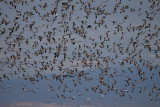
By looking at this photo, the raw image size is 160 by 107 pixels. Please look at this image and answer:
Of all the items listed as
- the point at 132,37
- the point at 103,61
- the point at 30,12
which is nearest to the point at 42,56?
the point at 30,12

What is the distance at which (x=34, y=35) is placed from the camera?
45.2 meters

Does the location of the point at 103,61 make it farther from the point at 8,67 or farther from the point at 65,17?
the point at 8,67

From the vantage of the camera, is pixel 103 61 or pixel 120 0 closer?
pixel 120 0

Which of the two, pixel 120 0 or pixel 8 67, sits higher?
pixel 120 0

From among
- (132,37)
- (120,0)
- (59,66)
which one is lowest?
(59,66)

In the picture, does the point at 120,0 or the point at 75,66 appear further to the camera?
the point at 75,66

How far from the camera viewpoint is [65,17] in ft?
140

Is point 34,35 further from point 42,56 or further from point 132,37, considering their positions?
point 132,37

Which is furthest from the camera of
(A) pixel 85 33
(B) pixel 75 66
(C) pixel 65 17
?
(B) pixel 75 66

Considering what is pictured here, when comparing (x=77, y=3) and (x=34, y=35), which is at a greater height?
(x=77, y=3)

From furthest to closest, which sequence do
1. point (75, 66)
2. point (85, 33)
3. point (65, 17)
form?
1. point (75, 66)
2. point (85, 33)
3. point (65, 17)

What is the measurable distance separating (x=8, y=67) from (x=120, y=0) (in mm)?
21402

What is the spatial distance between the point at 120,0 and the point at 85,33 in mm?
7583

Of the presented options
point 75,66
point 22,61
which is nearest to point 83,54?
point 75,66
